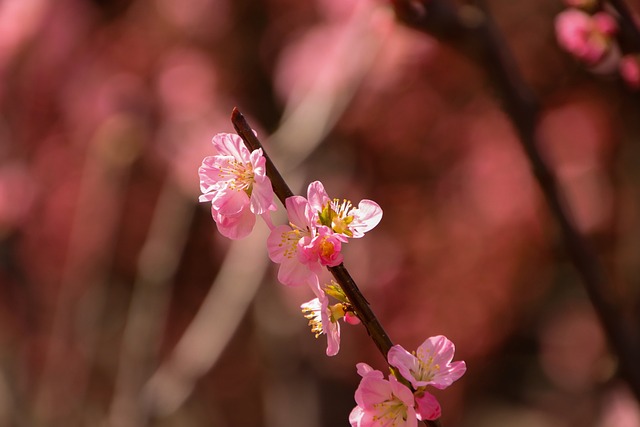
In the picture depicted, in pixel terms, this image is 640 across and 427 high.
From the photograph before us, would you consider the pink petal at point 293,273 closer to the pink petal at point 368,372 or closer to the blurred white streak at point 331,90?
the pink petal at point 368,372

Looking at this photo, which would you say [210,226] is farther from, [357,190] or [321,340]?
[321,340]

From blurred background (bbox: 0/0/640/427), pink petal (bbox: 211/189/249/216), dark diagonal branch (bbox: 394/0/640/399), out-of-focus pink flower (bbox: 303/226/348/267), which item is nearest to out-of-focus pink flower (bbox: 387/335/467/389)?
out-of-focus pink flower (bbox: 303/226/348/267)

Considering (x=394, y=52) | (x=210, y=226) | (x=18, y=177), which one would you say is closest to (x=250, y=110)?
(x=210, y=226)

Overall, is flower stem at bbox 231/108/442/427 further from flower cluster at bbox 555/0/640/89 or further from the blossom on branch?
flower cluster at bbox 555/0/640/89

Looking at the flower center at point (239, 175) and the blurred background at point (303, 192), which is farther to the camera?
the blurred background at point (303, 192)

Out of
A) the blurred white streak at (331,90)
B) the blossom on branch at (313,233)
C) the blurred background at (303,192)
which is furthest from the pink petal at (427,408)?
the blurred background at (303,192)

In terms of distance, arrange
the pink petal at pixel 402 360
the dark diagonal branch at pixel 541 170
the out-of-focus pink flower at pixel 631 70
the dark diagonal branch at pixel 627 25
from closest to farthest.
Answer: the pink petal at pixel 402 360
the dark diagonal branch at pixel 627 25
the out-of-focus pink flower at pixel 631 70
the dark diagonal branch at pixel 541 170
